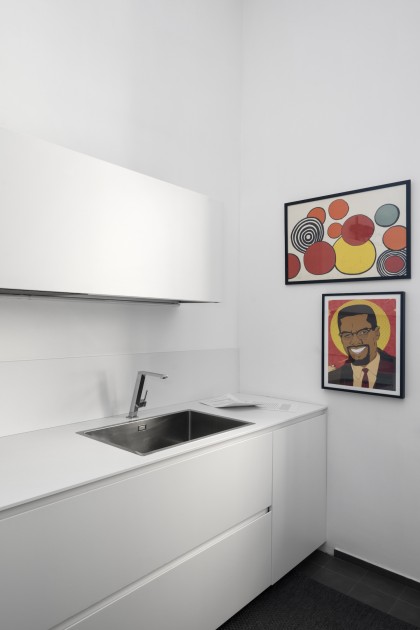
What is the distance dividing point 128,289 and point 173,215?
0.42 meters

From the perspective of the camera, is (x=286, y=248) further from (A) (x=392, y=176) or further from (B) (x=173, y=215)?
(B) (x=173, y=215)

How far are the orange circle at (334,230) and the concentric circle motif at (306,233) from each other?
0.16 feet

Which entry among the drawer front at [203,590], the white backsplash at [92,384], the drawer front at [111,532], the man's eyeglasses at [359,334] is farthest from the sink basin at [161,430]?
the man's eyeglasses at [359,334]

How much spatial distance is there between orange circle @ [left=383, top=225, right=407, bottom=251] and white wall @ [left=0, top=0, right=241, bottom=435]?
3.18ft

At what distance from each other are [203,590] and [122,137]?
81.0 inches

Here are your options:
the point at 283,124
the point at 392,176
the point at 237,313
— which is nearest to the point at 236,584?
the point at 237,313

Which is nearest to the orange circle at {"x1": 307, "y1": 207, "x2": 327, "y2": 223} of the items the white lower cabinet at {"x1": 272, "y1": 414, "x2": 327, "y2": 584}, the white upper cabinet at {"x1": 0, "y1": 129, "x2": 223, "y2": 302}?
the white upper cabinet at {"x1": 0, "y1": 129, "x2": 223, "y2": 302}

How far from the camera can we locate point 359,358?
7.34 ft

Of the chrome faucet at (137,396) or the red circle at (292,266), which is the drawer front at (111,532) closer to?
the chrome faucet at (137,396)

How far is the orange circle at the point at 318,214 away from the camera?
2.39 meters

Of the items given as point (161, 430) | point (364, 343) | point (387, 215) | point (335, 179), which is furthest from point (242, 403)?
point (335, 179)

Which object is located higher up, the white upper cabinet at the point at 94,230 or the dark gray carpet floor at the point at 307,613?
the white upper cabinet at the point at 94,230

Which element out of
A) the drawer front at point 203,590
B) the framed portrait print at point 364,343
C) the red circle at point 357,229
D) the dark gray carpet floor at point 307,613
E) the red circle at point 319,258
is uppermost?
the red circle at point 357,229

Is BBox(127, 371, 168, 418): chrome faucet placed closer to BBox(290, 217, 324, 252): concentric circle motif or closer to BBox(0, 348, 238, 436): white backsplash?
BBox(0, 348, 238, 436): white backsplash
